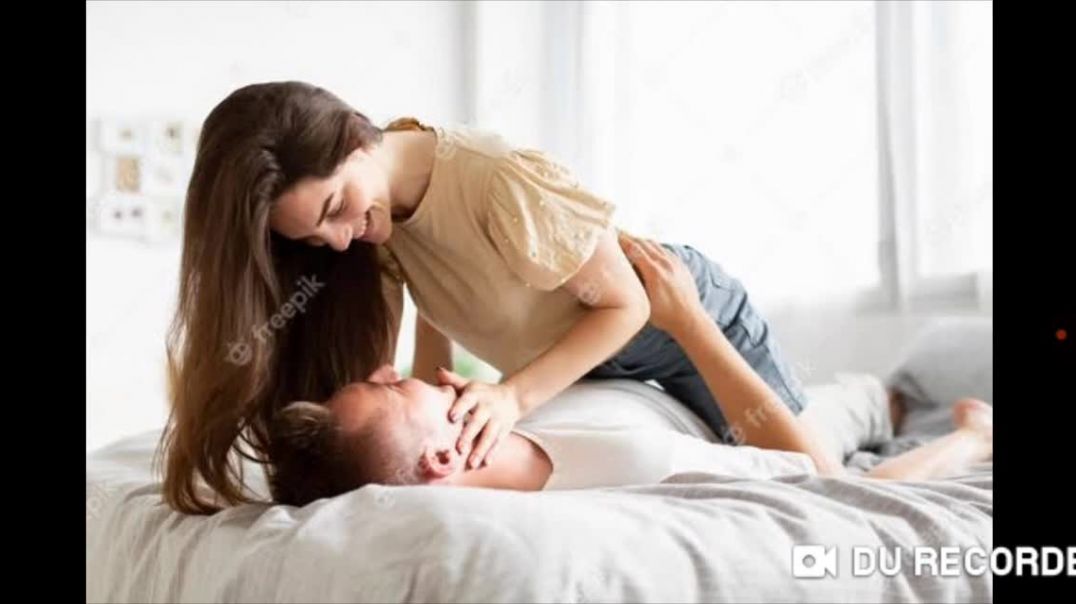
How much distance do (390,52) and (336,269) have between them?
2308mm

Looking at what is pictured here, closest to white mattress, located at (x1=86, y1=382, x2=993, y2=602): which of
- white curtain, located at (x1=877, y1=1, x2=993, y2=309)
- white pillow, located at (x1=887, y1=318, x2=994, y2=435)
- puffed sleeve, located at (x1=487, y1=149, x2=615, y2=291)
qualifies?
puffed sleeve, located at (x1=487, y1=149, x2=615, y2=291)

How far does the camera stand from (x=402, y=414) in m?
1.25

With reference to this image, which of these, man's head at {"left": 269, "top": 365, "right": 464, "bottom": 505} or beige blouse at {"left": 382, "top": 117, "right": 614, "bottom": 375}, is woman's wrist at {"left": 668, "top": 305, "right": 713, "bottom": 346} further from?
man's head at {"left": 269, "top": 365, "right": 464, "bottom": 505}

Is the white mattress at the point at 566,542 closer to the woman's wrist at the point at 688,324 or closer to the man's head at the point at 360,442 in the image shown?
the man's head at the point at 360,442

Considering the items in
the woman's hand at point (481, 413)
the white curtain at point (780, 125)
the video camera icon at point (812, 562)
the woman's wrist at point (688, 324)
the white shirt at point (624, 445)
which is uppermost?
the white curtain at point (780, 125)

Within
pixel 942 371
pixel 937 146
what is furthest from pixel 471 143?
pixel 937 146

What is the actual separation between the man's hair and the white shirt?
21cm

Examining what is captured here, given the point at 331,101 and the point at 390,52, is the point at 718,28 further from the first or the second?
the point at 331,101

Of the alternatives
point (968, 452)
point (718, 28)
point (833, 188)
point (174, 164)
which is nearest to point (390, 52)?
point (174, 164)

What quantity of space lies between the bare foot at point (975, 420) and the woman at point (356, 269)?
802 mm

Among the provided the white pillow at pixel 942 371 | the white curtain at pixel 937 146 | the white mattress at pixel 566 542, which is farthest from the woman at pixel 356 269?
the white curtain at pixel 937 146

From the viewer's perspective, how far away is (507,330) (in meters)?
1.57

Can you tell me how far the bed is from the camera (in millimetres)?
970

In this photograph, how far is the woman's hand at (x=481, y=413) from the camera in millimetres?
1283
